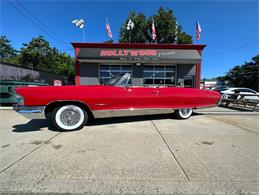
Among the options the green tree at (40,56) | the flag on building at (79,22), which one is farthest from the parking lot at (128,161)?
the green tree at (40,56)

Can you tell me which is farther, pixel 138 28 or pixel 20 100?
pixel 138 28

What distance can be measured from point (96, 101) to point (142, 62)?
8.84 m

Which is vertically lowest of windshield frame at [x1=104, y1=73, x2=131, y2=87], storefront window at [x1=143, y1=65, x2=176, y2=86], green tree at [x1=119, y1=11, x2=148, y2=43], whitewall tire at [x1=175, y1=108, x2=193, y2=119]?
whitewall tire at [x1=175, y1=108, x2=193, y2=119]

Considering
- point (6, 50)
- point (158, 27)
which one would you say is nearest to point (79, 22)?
point (158, 27)

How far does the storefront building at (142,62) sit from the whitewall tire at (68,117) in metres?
7.65

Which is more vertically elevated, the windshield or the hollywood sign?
the hollywood sign

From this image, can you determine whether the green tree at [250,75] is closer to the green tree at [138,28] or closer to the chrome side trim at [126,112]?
the green tree at [138,28]

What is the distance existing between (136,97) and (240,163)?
2.71 metres

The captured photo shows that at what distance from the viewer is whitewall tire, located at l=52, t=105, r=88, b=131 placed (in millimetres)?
3697

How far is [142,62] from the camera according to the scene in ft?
39.4

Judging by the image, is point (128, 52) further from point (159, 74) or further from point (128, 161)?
point (128, 161)

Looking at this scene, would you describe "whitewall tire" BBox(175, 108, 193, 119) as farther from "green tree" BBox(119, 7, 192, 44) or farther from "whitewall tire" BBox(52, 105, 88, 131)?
"green tree" BBox(119, 7, 192, 44)

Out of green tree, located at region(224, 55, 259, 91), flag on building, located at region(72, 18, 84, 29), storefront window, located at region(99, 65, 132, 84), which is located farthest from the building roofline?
green tree, located at region(224, 55, 259, 91)

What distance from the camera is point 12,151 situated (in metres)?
2.62
